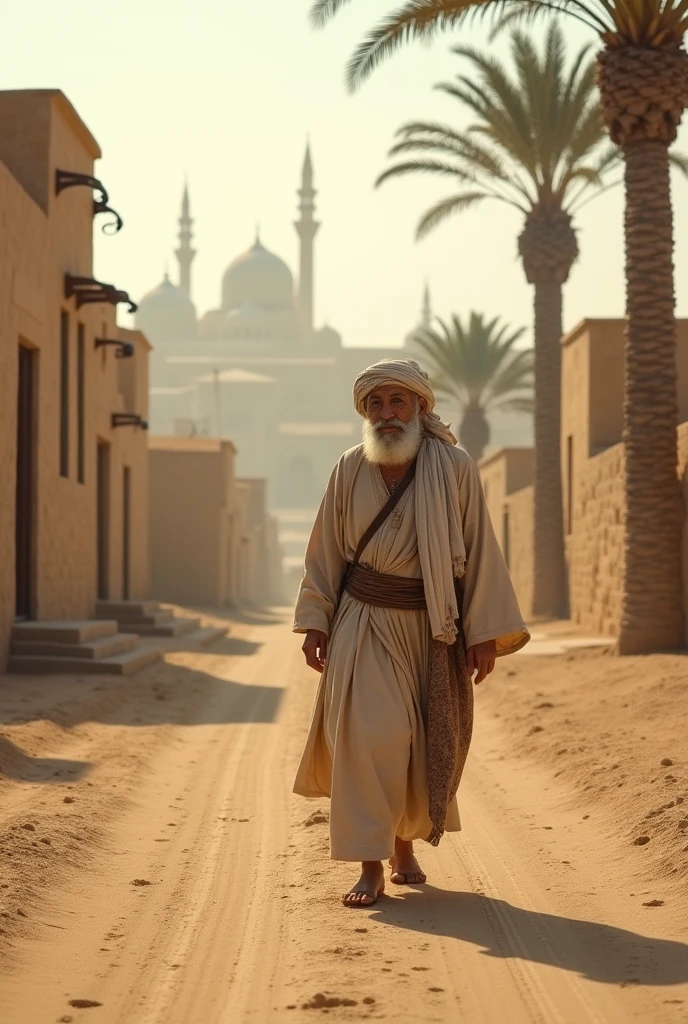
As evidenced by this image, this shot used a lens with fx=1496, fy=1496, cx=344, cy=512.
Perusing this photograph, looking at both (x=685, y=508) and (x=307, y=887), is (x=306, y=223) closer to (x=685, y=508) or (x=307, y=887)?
(x=685, y=508)

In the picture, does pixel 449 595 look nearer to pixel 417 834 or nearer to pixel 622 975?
pixel 417 834

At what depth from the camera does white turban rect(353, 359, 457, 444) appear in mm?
5246

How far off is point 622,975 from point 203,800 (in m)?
3.34

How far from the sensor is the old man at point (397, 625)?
4930 millimetres

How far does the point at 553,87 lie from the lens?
789 inches

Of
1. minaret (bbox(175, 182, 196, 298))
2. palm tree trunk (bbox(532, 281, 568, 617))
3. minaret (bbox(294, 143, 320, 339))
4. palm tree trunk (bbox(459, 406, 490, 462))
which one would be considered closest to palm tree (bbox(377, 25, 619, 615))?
palm tree trunk (bbox(532, 281, 568, 617))

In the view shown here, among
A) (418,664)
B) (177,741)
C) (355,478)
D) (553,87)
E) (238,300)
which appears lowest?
(177,741)

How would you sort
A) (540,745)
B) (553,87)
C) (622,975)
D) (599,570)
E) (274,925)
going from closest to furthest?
(622,975)
(274,925)
(540,745)
(599,570)
(553,87)

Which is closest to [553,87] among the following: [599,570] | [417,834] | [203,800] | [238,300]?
[599,570]

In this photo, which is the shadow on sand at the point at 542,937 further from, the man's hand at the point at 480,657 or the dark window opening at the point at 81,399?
the dark window opening at the point at 81,399

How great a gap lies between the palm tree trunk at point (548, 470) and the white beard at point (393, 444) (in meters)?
16.1

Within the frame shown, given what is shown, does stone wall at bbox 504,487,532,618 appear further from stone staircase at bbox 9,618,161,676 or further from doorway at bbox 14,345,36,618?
stone staircase at bbox 9,618,161,676

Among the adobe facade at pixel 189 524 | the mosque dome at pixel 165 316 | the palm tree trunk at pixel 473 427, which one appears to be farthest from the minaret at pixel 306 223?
the adobe facade at pixel 189 524

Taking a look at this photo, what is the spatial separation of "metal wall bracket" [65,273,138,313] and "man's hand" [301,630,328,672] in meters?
10.7
